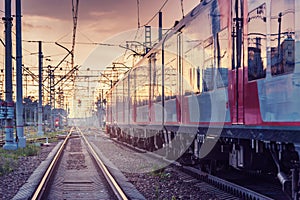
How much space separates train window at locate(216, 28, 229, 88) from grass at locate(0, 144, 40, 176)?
25.5ft

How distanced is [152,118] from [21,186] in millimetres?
5871

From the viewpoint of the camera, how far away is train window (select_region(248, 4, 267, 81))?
7.55 meters

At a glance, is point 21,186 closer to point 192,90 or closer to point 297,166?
point 192,90

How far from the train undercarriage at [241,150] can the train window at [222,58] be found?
0.87 m

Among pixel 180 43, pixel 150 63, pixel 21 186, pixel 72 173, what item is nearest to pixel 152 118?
pixel 150 63

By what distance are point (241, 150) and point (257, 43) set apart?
7.03 feet

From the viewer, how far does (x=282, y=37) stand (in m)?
6.95

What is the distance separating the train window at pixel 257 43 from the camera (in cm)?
755

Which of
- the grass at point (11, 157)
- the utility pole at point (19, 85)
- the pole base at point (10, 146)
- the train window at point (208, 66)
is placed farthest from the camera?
the utility pole at point (19, 85)

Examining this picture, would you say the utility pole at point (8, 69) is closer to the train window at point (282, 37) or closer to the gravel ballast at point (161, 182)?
the gravel ballast at point (161, 182)

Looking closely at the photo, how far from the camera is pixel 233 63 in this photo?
28.4ft

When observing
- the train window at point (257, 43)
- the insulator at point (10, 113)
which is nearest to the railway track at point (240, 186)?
the train window at point (257, 43)

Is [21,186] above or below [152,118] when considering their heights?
below

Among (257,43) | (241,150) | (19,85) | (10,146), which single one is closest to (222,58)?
(257,43)
